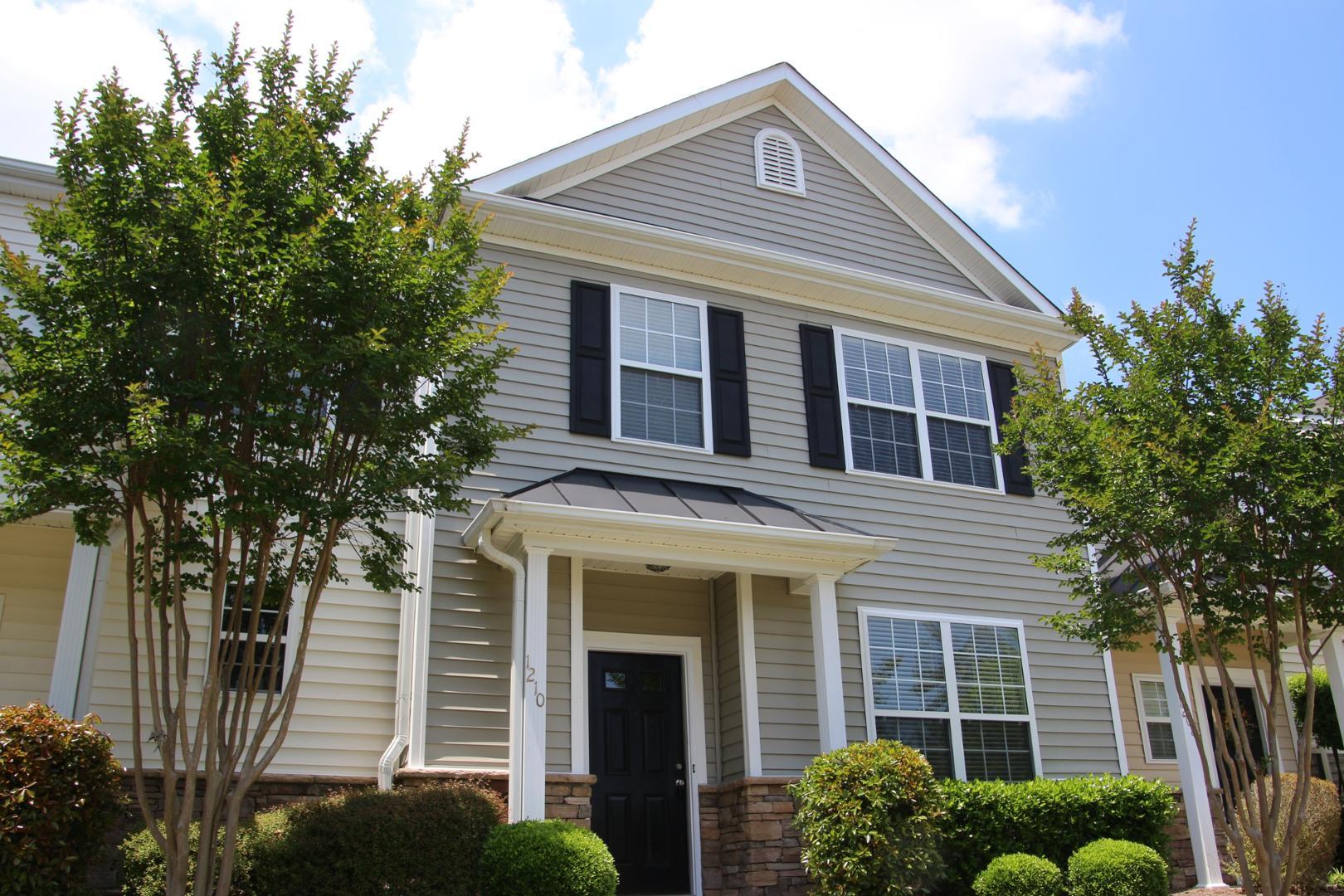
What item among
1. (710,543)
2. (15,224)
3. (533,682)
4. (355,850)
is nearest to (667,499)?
(710,543)

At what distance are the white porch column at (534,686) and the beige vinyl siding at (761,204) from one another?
4201mm

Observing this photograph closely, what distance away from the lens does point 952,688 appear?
10336mm

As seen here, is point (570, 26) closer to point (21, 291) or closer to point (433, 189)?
point (433, 189)

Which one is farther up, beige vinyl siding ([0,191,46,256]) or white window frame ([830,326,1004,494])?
beige vinyl siding ([0,191,46,256])

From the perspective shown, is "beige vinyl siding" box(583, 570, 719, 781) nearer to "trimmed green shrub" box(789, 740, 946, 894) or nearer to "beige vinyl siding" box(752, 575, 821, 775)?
"beige vinyl siding" box(752, 575, 821, 775)

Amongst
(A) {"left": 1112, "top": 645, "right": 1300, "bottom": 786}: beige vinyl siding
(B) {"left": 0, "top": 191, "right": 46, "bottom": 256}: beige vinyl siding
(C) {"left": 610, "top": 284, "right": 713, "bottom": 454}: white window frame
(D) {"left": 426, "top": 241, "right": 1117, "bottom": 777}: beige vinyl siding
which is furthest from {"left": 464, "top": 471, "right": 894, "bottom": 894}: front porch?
(B) {"left": 0, "top": 191, "right": 46, "bottom": 256}: beige vinyl siding

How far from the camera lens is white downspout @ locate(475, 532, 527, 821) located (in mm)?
7895

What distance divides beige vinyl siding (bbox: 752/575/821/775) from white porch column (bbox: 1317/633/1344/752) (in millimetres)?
5740

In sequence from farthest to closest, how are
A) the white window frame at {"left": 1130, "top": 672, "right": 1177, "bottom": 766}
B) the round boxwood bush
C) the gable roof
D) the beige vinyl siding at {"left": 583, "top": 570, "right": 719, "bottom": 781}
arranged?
1. the white window frame at {"left": 1130, "top": 672, "right": 1177, "bottom": 766}
2. the gable roof
3. the beige vinyl siding at {"left": 583, "top": 570, "right": 719, "bottom": 781}
4. the round boxwood bush

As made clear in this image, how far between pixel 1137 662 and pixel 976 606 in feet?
9.47

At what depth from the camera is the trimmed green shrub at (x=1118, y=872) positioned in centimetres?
832

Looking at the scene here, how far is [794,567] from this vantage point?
930 cm

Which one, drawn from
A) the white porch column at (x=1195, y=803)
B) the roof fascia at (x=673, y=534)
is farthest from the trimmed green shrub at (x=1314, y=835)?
the roof fascia at (x=673, y=534)

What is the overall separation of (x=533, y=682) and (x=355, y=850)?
5.96 feet
